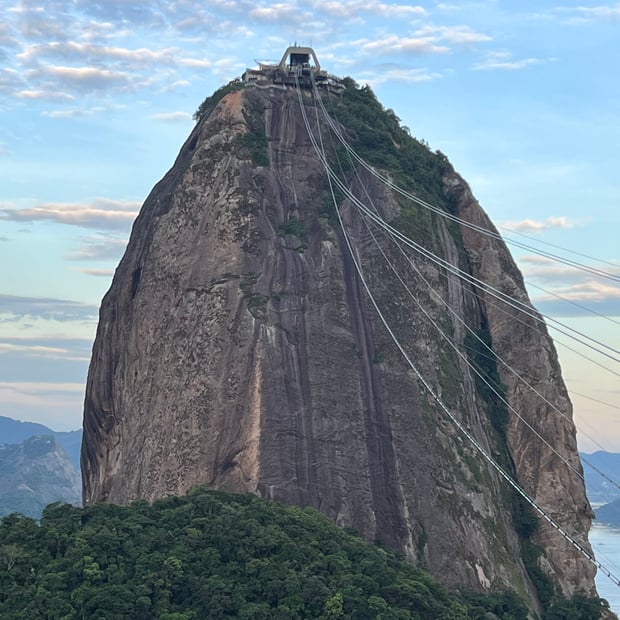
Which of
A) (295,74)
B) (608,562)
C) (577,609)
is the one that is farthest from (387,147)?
(608,562)

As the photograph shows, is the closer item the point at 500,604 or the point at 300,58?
the point at 500,604

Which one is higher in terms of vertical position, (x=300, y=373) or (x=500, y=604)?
(x=300, y=373)

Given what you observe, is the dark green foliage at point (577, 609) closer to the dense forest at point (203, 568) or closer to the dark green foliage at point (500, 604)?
the dark green foliage at point (500, 604)

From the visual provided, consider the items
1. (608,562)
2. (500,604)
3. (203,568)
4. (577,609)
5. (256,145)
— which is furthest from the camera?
(608,562)

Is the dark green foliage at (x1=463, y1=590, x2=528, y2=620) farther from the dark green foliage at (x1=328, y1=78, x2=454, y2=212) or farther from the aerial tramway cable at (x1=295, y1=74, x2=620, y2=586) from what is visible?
the dark green foliage at (x1=328, y1=78, x2=454, y2=212)

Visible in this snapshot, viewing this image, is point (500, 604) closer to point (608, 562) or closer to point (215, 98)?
point (215, 98)

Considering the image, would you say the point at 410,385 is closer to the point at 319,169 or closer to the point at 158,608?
the point at 319,169

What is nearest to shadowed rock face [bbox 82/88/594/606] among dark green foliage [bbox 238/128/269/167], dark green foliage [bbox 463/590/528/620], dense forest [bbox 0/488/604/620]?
dark green foliage [bbox 238/128/269/167]

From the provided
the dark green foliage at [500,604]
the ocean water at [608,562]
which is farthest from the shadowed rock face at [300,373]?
the ocean water at [608,562]

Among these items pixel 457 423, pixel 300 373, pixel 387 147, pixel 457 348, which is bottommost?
pixel 457 423
